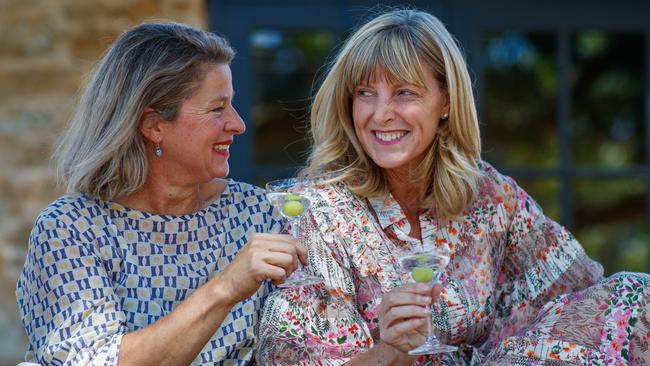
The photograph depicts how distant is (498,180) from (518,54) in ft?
15.7

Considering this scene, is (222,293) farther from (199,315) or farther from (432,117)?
(432,117)

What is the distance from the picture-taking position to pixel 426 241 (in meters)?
3.36

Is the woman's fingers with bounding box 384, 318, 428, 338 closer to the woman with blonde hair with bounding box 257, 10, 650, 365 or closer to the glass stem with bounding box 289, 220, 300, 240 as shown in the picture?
the woman with blonde hair with bounding box 257, 10, 650, 365

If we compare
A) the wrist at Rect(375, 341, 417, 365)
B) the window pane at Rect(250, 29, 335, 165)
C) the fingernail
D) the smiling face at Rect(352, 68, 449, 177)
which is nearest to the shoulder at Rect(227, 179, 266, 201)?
the smiling face at Rect(352, 68, 449, 177)

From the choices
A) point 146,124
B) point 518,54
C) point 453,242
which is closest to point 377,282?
point 453,242

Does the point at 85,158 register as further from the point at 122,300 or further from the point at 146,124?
the point at 122,300

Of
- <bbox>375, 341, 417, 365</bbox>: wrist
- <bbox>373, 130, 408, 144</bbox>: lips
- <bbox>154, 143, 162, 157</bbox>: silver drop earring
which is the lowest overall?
<bbox>375, 341, 417, 365</bbox>: wrist

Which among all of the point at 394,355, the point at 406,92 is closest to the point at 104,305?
the point at 394,355

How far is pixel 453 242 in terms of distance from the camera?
3363 millimetres

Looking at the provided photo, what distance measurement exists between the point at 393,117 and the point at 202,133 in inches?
21.9

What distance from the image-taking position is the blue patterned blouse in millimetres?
2928

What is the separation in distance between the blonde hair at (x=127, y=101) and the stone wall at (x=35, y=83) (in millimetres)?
2047

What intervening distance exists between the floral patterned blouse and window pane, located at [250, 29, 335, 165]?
2.76 meters

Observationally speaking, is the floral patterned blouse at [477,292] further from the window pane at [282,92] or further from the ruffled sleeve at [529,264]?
the window pane at [282,92]
